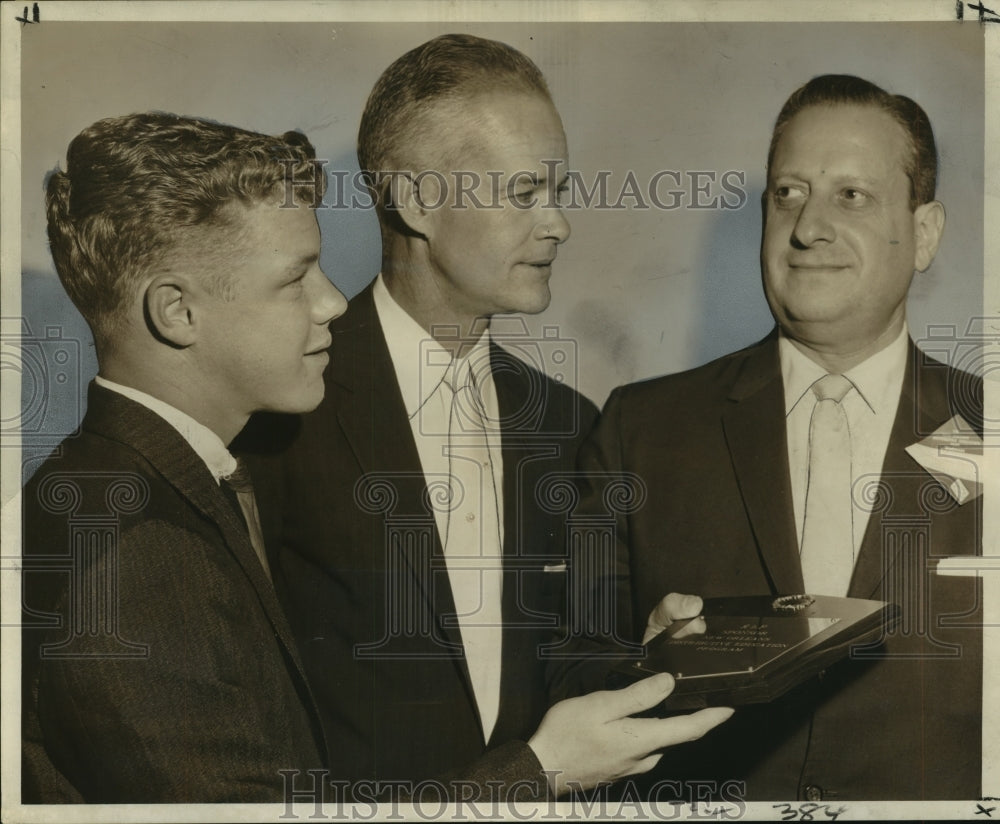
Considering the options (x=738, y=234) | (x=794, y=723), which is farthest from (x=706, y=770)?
(x=738, y=234)

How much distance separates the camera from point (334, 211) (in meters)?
3.97

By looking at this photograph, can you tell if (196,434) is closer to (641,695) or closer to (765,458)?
(641,695)

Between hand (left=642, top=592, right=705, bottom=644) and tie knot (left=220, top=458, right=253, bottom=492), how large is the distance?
1383 millimetres

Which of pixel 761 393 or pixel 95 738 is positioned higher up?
pixel 761 393

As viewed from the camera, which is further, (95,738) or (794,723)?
(794,723)

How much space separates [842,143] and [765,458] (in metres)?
1.06

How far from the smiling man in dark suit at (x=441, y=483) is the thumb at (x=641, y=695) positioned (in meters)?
0.05

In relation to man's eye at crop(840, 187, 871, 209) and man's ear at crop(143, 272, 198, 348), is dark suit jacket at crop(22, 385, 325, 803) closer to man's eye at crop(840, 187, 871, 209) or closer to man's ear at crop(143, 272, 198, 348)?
man's ear at crop(143, 272, 198, 348)

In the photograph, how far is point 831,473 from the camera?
399 cm

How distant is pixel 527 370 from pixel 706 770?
1451mm

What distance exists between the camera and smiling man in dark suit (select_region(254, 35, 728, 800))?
12.9 ft

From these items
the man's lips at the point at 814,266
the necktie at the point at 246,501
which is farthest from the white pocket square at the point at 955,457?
the necktie at the point at 246,501

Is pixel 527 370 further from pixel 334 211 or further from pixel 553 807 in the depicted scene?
pixel 553 807

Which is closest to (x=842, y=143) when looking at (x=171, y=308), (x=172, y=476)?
(x=171, y=308)
